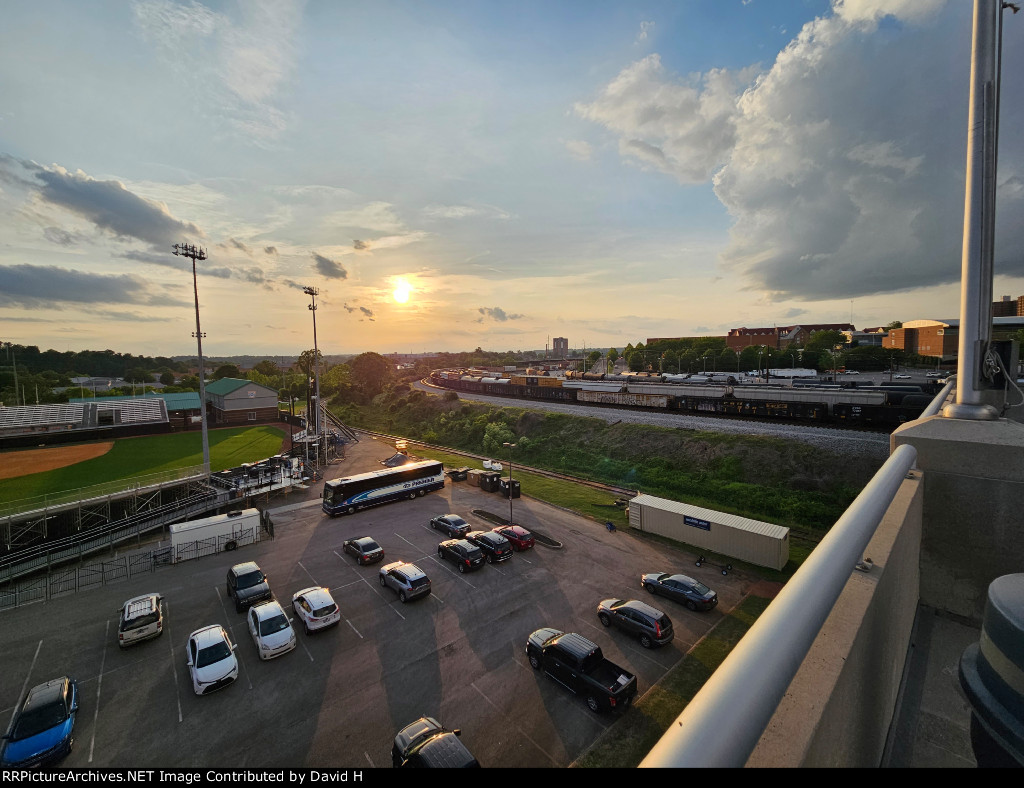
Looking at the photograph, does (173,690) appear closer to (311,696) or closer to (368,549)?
(311,696)

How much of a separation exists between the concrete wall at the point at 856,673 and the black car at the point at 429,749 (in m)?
8.22

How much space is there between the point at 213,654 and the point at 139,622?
4.03 m

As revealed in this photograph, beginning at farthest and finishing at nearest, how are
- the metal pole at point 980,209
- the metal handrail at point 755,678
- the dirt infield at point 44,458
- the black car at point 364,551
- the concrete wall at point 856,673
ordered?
the dirt infield at point 44,458 → the black car at point 364,551 → the metal pole at point 980,209 → the concrete wall at point 856,673 → the metal handrail at point 755,678

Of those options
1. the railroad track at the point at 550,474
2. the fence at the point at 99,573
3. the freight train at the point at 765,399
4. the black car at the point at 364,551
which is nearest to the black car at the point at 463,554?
the black car at the point at 364,551

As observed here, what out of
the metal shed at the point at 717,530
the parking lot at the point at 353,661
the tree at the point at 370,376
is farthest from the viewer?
the tree at the point at 370,376

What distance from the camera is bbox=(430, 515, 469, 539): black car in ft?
76.6

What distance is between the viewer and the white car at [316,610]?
15180 millimetres

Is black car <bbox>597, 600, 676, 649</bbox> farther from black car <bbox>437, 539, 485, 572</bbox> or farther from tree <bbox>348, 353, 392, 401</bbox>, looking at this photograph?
tree <bbox>348, 353, 392, 401</bbox>

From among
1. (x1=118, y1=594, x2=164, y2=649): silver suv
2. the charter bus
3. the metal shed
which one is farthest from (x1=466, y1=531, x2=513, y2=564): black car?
(x1=118, y1=594, x2=164, y2=649): silver suv

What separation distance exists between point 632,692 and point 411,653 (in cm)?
701

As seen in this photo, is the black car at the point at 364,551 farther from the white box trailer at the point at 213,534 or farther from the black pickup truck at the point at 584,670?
the black pickup truck at the point at 584,670

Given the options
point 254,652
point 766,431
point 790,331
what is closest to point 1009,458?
point 254,652

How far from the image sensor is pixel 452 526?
2375cm

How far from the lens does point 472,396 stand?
75750 millimetres
